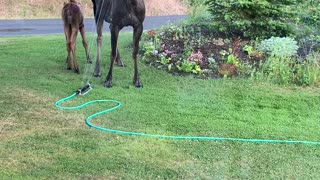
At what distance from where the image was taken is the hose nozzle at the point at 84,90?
6324 millimetres

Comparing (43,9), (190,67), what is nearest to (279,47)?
(190,67)

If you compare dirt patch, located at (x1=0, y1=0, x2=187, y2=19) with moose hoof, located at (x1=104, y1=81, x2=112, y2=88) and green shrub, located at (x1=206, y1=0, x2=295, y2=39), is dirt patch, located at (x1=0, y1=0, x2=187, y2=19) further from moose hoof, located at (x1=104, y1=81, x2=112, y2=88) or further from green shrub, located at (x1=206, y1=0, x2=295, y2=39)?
moose hoof, located at (x1=104, y1=81, x2=112, y2=88)

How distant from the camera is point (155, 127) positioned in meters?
5.14

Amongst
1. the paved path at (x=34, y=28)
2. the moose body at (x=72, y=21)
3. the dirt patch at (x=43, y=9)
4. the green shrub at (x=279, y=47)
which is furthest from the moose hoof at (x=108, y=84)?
the dirt patch at (x=43, y=9)

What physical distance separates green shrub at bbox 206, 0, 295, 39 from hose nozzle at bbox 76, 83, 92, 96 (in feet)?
10.9

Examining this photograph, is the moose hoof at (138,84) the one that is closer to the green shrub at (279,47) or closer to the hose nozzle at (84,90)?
the hose nozzle at (84,90)

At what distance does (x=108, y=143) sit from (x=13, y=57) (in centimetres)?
492

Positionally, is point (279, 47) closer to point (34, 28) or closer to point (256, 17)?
point (256, 17)

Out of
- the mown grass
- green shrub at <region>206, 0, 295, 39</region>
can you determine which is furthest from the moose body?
green shrub at <region>206, 0, 295, 39</region>

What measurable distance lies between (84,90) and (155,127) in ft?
5.76

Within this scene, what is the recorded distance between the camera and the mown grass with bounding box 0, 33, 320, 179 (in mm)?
4086

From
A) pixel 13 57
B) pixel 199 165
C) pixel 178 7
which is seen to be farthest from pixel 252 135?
pixel 178 7

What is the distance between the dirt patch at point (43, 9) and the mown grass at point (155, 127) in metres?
12.5

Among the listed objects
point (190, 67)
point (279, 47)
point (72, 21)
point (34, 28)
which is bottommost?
point (34, 28)
